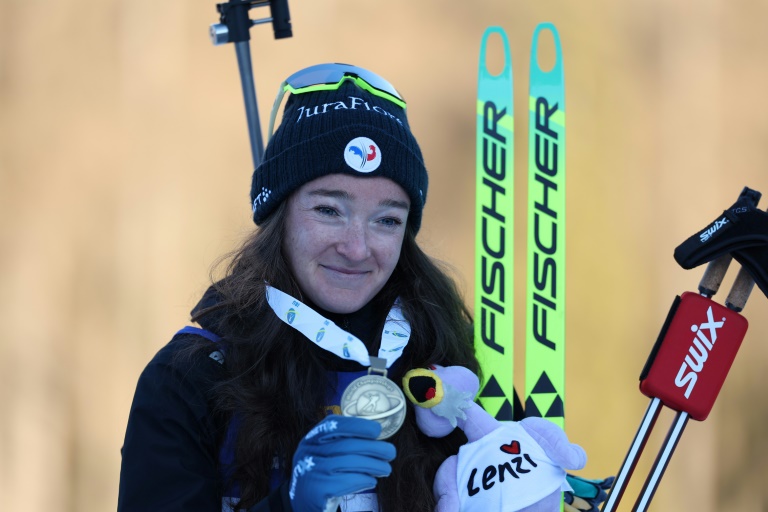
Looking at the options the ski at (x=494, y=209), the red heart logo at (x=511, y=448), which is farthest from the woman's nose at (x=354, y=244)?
the ski at (x=494, y=209)

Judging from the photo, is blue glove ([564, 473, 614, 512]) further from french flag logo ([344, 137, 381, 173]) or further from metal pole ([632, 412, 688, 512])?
french flag logo ([344, 137, 381, 173])

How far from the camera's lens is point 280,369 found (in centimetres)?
143

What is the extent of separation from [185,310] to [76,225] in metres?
0.41

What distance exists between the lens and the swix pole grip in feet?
4.45

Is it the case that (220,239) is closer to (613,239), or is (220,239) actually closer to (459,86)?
(459,86)

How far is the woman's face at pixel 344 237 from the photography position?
141cm

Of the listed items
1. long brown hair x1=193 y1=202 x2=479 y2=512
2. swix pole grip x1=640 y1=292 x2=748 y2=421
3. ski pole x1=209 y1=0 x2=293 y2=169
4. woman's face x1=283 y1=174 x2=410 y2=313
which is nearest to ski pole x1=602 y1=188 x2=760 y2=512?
swix pole grip x1=640 y1=292 x2=748 y2=421

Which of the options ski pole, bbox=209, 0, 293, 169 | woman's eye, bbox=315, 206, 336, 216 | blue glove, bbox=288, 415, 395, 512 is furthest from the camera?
ski pole, bbox=209, 0, 293, 169

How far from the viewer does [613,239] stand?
9.33 ft

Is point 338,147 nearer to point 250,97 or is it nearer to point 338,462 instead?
Result: point 338,462

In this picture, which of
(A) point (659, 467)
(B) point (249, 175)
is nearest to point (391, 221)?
(A) point (659, 467)

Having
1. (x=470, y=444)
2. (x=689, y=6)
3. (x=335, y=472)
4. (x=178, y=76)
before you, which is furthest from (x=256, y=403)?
(x=689, y=6)

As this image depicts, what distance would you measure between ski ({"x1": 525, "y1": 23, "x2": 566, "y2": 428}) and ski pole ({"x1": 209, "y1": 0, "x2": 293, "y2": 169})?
0.66 metres

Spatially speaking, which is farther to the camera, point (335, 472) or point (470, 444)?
point (470, 444)
